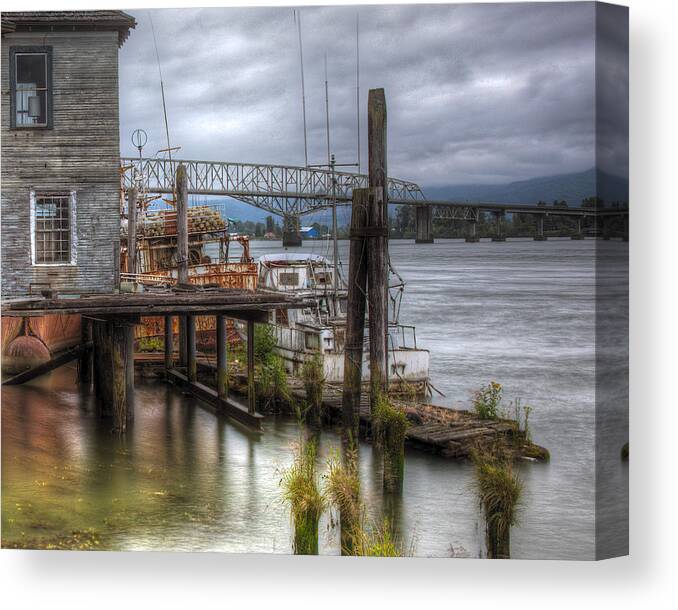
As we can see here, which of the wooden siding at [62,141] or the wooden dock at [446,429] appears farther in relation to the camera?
the wooden siding at [62,141]

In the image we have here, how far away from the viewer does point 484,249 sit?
9.70 m

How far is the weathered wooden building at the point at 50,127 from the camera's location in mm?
9875

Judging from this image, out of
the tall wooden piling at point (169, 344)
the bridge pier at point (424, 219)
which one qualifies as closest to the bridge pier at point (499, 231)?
the bridge pier at point (424, 219)

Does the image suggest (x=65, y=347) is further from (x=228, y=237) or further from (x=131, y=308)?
(x=228, y=237)

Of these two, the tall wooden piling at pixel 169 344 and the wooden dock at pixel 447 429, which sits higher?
the tall wooden piling at pixel 169 344

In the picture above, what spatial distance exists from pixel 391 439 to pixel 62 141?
4.20m

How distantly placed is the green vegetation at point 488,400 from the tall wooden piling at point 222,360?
3193 millimetres

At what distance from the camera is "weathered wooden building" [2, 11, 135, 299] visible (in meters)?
9.88

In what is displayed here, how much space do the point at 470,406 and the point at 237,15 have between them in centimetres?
411

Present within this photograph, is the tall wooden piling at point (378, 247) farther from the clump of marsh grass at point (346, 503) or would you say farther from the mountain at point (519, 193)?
the clump of marsh grass at point (346, 503)

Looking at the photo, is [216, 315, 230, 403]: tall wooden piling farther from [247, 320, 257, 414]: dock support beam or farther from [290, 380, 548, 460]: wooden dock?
[290, 380, 548, 460]: wooden dock

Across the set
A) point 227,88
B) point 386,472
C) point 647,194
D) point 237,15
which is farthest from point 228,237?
point 647,194

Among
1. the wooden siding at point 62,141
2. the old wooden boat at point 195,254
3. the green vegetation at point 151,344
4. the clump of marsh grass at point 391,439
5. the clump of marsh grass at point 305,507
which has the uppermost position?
the wooden siding at point 62,141

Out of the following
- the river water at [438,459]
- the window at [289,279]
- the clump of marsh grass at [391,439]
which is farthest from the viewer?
the window at [289,279]
